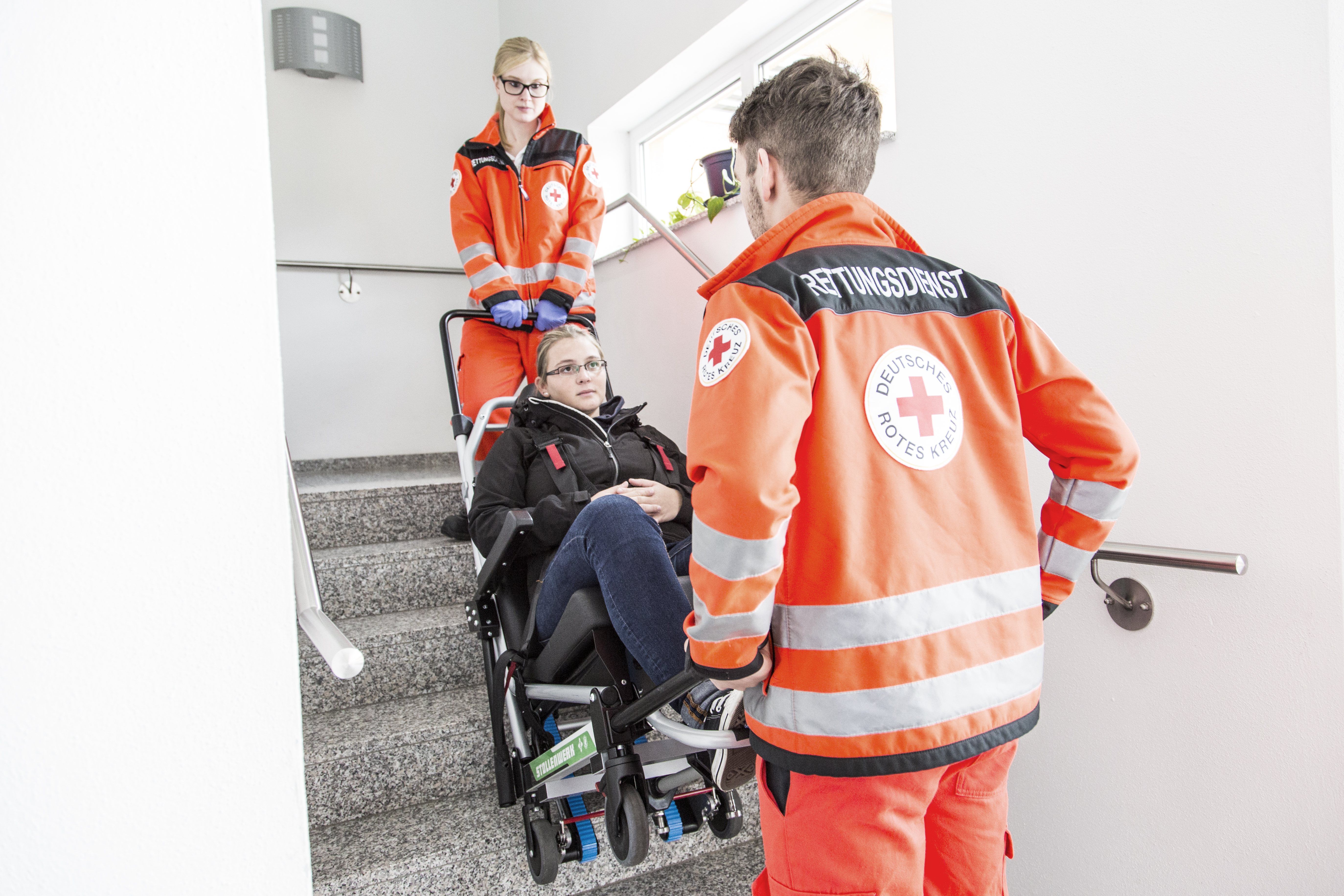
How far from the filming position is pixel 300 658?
7.26 ft

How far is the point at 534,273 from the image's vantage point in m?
2.99

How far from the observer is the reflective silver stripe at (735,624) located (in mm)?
863

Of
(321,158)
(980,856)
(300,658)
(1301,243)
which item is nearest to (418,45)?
(321,158)

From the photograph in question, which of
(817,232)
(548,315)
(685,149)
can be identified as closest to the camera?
(817,232)

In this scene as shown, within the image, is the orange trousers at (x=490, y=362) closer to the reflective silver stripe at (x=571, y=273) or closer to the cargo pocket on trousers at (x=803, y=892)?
the reflective silver stripe at (x=571, y=273)

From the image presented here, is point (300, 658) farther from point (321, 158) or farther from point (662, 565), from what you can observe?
point (321, 158)

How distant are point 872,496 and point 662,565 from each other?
0.54 metres

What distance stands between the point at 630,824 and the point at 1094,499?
855 millimetres

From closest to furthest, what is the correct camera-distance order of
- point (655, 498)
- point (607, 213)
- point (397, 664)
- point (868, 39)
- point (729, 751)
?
1. point (729, 751)
2. point (655, 498)
3. point (397, 664)
4. point (868, 39)
5. point (607, 213)

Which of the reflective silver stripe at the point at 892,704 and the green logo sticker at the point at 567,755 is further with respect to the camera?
the green logo sticker at the point at 567,755

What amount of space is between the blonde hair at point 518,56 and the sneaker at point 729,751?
7.56ft

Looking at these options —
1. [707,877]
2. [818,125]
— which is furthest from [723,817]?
[818,125]

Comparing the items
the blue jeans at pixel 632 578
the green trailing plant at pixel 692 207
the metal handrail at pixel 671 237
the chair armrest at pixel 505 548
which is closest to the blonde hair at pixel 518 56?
the metal handrail at pixel 671 237

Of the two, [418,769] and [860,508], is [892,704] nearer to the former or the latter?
[860,508]
